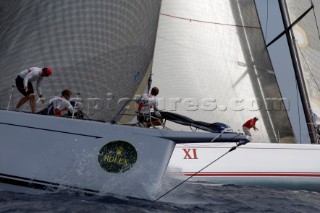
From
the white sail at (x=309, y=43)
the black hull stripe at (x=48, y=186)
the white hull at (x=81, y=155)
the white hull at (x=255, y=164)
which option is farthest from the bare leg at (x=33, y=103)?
the white sail at (x=309, y=43)

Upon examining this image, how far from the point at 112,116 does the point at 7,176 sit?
185cm

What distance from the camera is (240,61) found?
13.6 meters

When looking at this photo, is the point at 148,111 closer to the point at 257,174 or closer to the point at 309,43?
the point at 257,174

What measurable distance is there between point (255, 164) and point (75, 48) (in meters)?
5.53

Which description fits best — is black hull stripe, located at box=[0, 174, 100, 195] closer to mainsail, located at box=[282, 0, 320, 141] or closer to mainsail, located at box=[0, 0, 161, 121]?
mainsail, located at box=[0, 0, 161, 121]

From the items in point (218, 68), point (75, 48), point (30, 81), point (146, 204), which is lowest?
point (146, 204)

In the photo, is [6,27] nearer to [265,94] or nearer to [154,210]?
[154,210]

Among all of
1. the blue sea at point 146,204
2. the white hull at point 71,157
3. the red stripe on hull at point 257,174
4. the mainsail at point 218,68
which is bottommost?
the blue sea at point 146,204

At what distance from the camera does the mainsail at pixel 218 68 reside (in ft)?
41.3

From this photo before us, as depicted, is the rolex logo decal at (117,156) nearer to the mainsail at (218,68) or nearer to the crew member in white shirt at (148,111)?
the crew member in white shirt at (148,111)

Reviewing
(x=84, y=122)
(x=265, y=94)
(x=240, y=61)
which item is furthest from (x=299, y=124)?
(x=84, y=122)

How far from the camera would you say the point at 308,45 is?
47.4 ft

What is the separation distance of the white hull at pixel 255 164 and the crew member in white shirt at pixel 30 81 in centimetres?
422

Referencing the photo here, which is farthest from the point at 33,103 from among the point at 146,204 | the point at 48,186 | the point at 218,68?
the point at 218,68
